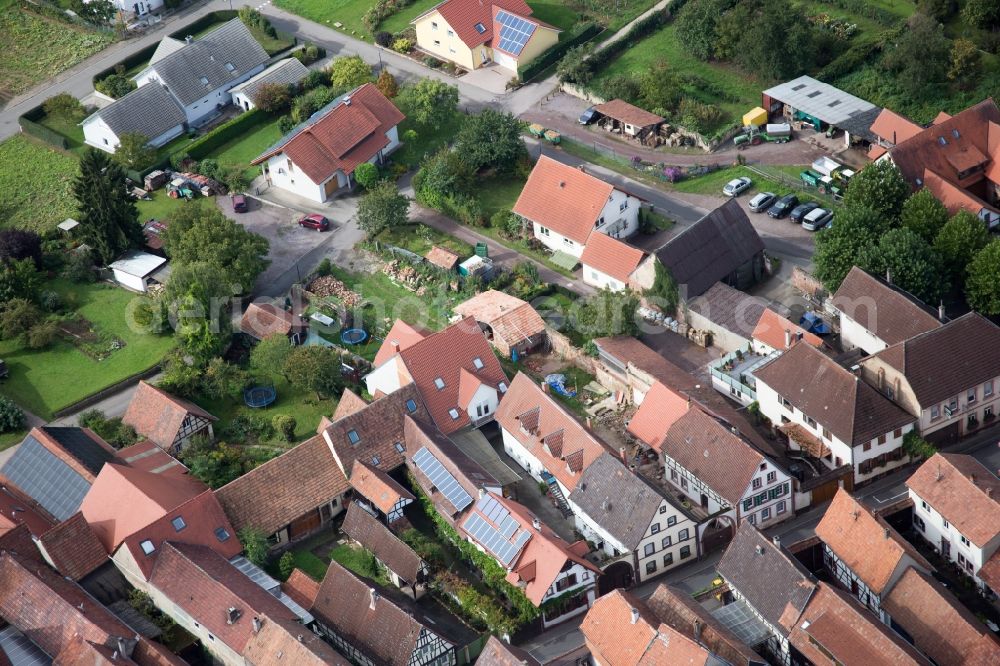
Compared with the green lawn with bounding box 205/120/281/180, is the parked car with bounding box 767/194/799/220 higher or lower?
lower

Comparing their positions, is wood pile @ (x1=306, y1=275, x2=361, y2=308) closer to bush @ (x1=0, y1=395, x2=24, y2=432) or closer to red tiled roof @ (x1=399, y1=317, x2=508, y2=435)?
red tiled roof @ (x1=399, y1=317, x2=508, y2=435)

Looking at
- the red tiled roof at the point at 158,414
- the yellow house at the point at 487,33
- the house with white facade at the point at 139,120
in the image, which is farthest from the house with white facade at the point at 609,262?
the house with white facade at the point at 139,120

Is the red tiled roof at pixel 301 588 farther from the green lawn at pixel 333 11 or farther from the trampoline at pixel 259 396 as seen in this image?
the green lawn at pixel 333 11

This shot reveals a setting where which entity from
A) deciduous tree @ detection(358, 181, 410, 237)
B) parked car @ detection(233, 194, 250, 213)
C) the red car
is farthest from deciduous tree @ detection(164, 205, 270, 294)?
parked car @ detection(233, 194, 250, 213)

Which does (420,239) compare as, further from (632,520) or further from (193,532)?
(632,520)

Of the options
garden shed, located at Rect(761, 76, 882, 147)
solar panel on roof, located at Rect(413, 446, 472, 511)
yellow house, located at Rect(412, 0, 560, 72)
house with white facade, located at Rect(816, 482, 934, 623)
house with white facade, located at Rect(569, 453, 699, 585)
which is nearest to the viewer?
house with white facade, located at Rect(816, 482, 934, 623)

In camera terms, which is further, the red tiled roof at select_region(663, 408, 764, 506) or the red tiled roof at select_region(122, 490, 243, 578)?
the red tiled roof at select_region(663, 408, 764, 506)

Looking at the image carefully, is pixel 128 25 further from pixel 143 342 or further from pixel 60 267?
pixel 143 342
